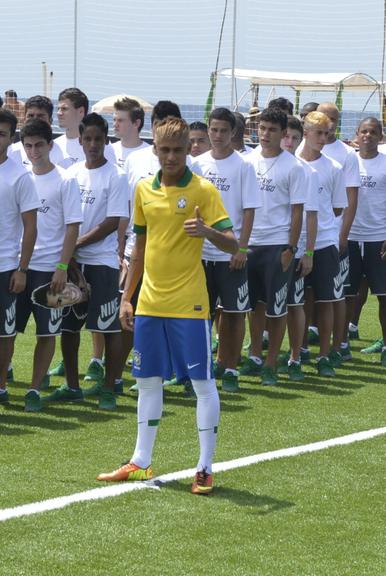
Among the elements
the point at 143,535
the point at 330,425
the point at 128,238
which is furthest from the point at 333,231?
the point at 143,535

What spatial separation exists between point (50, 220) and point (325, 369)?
3.37 metres

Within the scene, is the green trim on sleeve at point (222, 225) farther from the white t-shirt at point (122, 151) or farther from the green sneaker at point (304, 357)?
the green sneaker at point (304, 357)

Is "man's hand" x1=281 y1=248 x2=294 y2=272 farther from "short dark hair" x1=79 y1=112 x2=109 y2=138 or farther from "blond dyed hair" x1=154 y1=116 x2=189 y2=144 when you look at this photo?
"blond dyed hair" x1=154 y1=116 x2=189 y2=144

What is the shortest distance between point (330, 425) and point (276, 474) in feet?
5.69

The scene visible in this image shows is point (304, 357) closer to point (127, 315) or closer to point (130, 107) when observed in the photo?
point (130, 107)

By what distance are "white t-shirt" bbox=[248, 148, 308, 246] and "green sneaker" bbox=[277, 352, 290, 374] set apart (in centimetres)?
139

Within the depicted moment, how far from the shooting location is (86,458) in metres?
8.09

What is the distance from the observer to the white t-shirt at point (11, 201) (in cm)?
920

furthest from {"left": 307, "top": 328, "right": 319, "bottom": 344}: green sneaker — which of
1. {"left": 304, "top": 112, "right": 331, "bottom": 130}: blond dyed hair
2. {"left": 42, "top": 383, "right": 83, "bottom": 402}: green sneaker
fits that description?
{"left": 42, "top": 383, "right": 83, "bottom": 402}: green sneaker

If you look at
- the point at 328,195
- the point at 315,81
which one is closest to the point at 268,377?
the point at 328,195

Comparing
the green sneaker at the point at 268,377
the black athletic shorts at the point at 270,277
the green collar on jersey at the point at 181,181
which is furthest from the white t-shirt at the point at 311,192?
the green collar on jersey at the point at 181,181

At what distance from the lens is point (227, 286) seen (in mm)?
10828

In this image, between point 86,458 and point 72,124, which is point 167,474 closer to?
point 86,458

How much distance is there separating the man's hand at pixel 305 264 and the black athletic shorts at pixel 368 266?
4.18 feet
